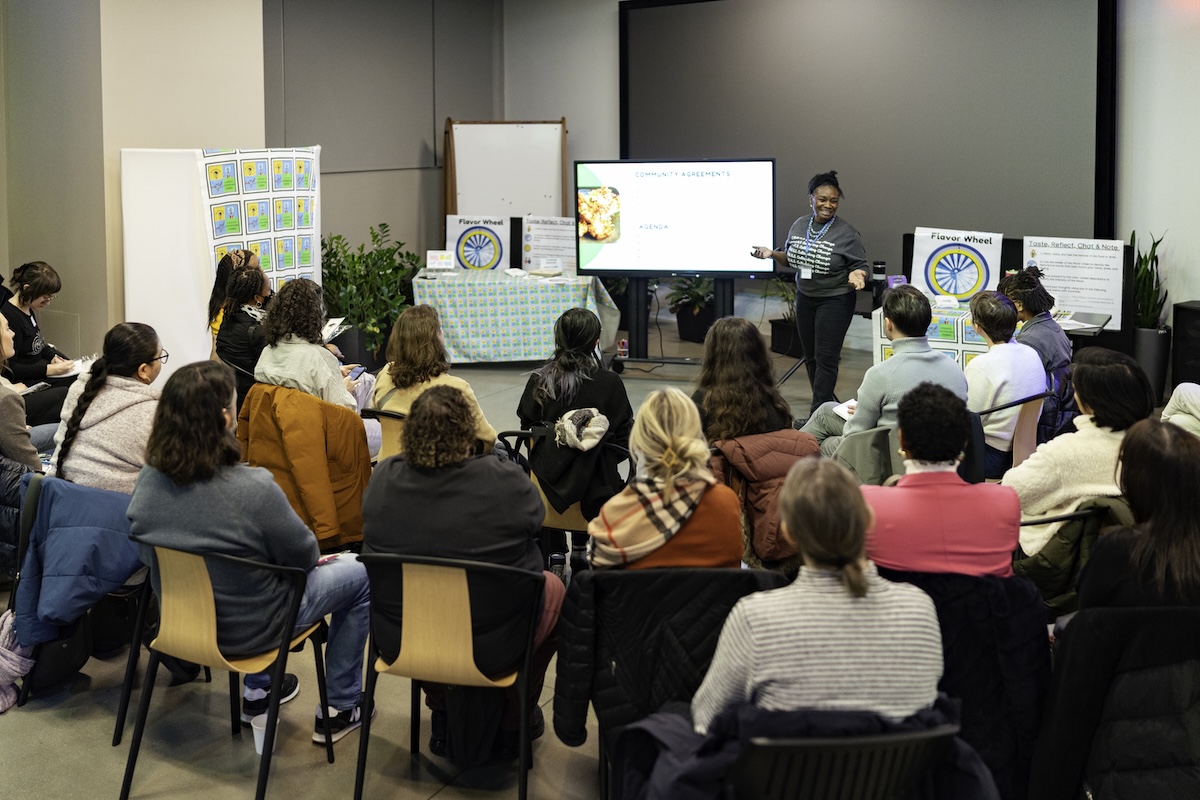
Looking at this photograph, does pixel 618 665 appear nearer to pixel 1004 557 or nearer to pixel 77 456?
pixel 1004 557

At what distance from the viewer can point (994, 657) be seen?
95.0 inches

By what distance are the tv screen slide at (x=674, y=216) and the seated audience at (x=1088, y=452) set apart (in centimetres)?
478

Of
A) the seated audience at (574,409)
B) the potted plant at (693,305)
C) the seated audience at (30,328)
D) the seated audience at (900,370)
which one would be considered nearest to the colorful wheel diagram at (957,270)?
the potted plant at (693,305)

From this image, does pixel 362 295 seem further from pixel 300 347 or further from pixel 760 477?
pixel 760 477

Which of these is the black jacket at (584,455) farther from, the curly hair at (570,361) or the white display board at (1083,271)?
the white display board at (1083,271)

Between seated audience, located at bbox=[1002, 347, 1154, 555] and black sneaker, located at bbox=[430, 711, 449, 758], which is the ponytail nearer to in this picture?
black sneaker, located at bbox=[430, 711, 449, 758]

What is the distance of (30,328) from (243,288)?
1341 mm

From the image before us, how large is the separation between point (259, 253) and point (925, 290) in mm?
3874

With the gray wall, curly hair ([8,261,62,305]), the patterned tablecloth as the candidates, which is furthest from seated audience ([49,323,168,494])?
the gray wall

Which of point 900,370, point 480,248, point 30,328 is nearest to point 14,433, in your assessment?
point 30,328

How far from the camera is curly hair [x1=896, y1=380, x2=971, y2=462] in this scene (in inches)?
96.2

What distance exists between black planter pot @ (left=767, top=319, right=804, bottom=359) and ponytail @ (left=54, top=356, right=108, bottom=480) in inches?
240

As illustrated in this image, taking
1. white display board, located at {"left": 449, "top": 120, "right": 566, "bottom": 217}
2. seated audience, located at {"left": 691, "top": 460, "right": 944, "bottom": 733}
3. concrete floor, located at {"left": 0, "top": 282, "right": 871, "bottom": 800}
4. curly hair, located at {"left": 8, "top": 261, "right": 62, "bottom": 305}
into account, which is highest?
white display board, located at {"left": 449, "top": 120, "right": 566, "bottom": 217}

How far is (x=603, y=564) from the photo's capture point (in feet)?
8.54
